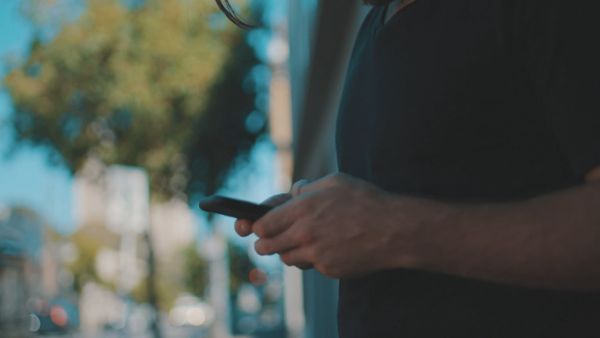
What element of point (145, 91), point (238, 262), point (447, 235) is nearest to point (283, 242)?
point (447, 235)

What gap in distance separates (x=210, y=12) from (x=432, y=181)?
69.6ft

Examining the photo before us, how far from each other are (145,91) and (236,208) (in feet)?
64.4

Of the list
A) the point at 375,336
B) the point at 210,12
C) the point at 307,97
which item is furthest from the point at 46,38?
the point at 375,336

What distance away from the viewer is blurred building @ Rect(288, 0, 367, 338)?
6.94 meters

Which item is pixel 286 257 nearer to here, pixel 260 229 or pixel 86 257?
pixel 260 229

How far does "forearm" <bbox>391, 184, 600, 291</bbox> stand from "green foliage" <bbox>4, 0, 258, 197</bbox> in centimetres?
1950

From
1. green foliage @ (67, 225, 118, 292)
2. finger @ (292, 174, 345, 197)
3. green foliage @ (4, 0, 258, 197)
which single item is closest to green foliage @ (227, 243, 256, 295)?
green foliage @ (4, 0, 258, 197)

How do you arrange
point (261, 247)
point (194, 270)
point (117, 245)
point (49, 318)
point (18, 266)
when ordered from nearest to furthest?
1. point (261, 247)
2. point (18, 266)
3. point (49, 318)
4. point (194, 270)
5. point (117, 245)

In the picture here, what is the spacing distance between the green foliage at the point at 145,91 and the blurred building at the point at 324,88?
7105 millimetres

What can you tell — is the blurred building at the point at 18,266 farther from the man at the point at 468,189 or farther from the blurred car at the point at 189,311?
the blurred car at the point at 189,311

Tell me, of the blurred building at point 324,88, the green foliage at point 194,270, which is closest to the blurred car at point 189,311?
the green foliage at point 194,270

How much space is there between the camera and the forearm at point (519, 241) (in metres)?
0.99

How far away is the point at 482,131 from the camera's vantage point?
3.82 ft

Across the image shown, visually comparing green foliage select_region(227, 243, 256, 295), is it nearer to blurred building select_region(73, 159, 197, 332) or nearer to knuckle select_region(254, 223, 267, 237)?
blurred building select_region(73, 159, 197, 332)
